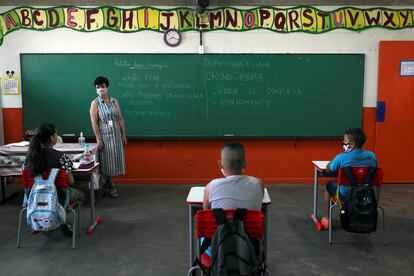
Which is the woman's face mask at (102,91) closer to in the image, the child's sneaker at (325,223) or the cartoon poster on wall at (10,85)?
the cartoon poster on wall at (10,85)

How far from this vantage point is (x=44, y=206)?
3.45m

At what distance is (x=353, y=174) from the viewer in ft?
11.6

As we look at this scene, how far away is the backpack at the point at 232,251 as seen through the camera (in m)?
2.06

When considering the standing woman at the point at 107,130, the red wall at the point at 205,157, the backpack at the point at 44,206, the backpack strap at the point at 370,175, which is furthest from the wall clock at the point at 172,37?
the backpack strap at the point at 370,175

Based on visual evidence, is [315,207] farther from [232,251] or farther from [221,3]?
[221,3]

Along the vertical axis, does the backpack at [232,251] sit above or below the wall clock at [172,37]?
below

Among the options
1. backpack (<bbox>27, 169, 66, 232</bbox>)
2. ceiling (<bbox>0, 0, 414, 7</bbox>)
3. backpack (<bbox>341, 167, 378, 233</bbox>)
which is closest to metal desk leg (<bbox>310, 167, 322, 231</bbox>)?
backpack (<bbox>341, 167, 378, 233</bbox>)

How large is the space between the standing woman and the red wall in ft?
2.51

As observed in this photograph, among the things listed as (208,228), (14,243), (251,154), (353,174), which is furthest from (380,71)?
(14,243)

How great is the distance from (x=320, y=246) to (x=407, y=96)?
3290 millimetres

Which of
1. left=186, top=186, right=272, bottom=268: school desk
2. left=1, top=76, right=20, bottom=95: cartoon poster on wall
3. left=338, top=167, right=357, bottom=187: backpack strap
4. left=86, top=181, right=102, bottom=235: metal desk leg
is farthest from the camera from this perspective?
left=1, top=76, right=20, bottom=95: cartoon poster on wall

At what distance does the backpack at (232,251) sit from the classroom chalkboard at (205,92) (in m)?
3.81

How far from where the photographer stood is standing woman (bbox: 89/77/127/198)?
509cm

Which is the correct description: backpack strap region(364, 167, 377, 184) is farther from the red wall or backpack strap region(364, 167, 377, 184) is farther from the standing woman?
the standing woman
